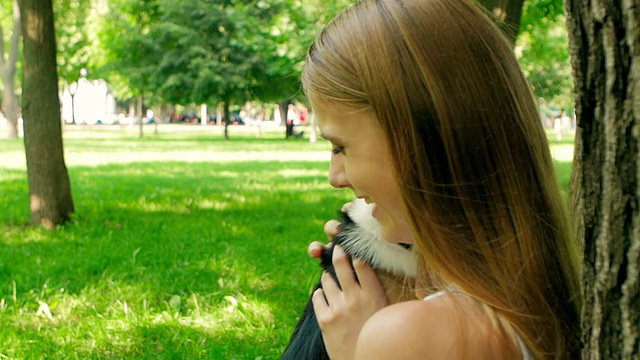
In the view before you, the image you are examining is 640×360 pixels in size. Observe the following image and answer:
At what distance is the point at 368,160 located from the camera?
1.54 meters

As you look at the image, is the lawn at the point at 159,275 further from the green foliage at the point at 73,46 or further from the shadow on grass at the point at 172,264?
the green foliage at the point at 73,46

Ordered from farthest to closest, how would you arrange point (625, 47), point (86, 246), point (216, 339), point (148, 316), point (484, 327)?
point (86, 246) → point (148, 316) → point (216, 339) → point (484, 327) → point (625, 47)

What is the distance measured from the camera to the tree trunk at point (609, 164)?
120cm

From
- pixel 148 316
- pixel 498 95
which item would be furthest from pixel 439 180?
pixel 148 316

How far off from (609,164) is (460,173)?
28 cm

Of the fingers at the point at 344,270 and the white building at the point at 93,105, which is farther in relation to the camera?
the white building at the point at 93,105

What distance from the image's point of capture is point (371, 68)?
150 centimetres

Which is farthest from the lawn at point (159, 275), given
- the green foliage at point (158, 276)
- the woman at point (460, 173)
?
the woman at point (460, 173)

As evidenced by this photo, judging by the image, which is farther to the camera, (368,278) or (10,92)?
(10,92)

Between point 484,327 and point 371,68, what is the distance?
1.69ft

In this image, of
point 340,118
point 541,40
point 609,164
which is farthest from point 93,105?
point 609,164

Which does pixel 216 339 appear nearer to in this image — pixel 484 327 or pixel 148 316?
pixel 148 316

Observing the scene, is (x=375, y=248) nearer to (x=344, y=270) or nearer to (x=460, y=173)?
(x=344, y=270)

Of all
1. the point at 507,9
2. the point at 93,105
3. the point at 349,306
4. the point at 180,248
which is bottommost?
the point at 93,105
